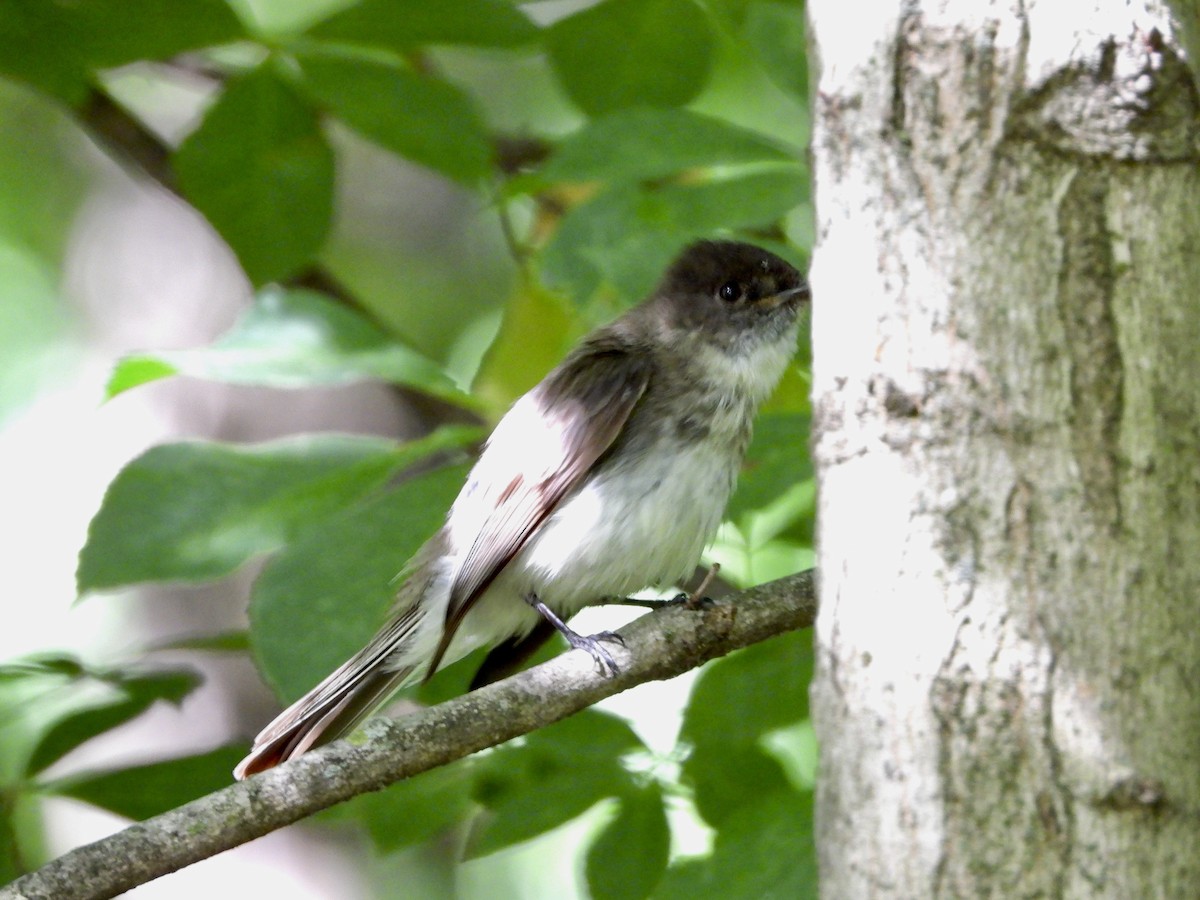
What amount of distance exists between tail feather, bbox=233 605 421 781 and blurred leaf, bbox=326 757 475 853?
0.18 meters

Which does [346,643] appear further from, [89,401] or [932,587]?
[89,401]

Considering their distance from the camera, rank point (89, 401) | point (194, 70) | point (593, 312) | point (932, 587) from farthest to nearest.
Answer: point (89, 401) → point (194, 70) → point (593, 312) → point (932, 587)

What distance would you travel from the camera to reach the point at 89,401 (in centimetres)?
540

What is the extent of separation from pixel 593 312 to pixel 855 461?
7.16 ft

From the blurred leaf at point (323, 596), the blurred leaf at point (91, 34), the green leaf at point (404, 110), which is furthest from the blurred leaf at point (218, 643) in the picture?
the blurred leaf at point (91, 34)

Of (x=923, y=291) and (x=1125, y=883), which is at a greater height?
(x=923, y=291)

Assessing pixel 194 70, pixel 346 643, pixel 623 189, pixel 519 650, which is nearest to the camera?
pixel 346 643

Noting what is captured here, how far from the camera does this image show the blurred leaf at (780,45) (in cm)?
329

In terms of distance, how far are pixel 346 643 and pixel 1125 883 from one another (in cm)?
144

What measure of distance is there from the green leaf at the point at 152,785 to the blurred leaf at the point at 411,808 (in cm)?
28

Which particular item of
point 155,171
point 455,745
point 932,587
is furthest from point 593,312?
point 932,587

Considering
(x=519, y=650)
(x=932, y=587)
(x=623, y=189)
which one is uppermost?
(x=623, y=189)

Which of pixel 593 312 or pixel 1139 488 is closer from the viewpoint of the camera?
pixel 1139 488

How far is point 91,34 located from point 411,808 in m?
1.97
